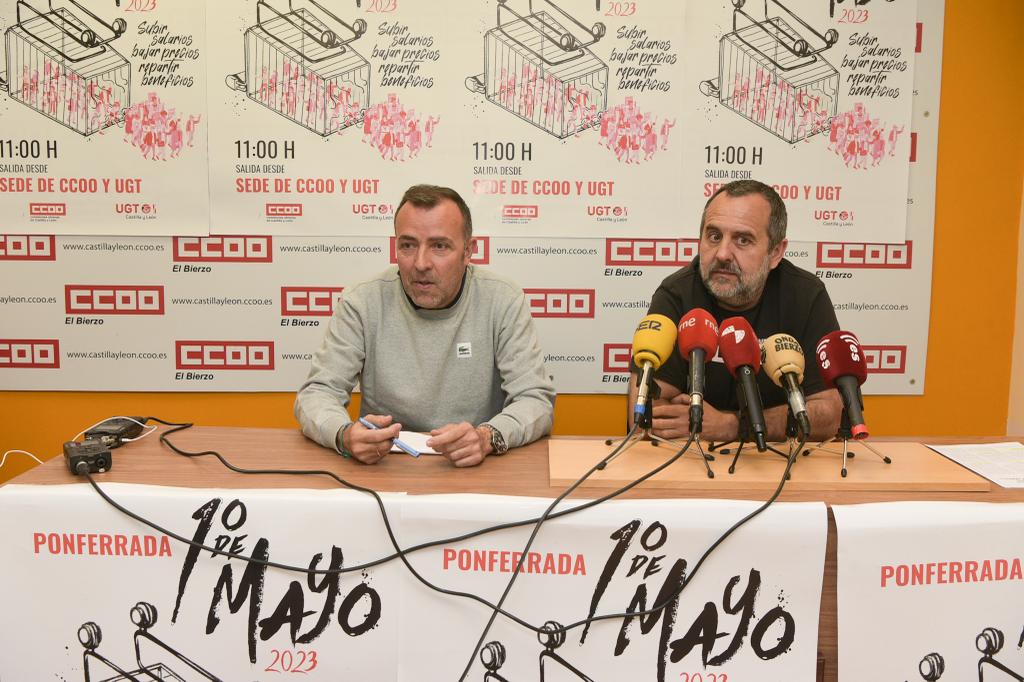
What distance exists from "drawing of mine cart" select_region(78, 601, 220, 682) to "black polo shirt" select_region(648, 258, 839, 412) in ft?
4.19

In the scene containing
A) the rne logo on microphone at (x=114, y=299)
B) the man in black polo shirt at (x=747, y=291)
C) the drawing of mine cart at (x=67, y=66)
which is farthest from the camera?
the rne logo on microphone at (x=114, y=299)

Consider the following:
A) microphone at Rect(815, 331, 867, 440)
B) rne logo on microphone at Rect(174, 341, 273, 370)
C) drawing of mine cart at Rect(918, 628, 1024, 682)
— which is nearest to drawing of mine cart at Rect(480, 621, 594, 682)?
drawing of mine cart at Rect(918, 628, 1024, 682)

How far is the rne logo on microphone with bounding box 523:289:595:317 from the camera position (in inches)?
120

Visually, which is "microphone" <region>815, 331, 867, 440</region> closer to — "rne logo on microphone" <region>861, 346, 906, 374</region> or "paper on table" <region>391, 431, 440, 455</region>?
"paper on table" <region>391, 431, 440, 455</region>

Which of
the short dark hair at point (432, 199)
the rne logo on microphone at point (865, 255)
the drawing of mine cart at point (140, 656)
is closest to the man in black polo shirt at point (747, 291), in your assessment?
the short dark hair at point (432, 199)

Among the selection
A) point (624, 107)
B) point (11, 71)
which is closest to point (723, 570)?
point (624, 107)

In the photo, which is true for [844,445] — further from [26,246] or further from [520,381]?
[26,246]

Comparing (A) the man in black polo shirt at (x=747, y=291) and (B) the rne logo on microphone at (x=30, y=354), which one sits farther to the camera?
(B) the rne logo on microphone at (x=30, y=354)

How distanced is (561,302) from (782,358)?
1652 millimetres

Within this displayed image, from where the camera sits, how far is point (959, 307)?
3.11 meters

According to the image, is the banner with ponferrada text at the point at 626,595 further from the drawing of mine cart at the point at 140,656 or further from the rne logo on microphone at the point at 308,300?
the rne logo on microphone at the point at 308,300

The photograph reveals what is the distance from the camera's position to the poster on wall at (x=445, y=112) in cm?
290

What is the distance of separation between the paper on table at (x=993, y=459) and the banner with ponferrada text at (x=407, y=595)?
478 mm

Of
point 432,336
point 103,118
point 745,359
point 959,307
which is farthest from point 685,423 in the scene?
point 103,118
